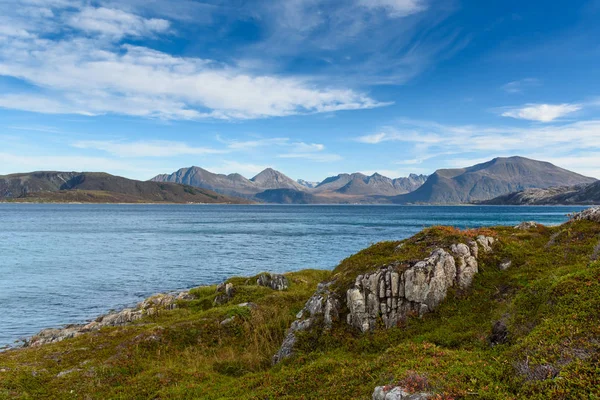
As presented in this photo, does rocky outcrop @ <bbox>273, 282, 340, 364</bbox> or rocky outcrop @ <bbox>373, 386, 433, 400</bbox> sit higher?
rocky outcrop @ <bbox>373, 386, 433, 400</bbox>

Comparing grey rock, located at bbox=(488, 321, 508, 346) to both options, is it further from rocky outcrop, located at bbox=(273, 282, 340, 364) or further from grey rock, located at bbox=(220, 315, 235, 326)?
grey rock, located at bbox=(220, 315, 235, 326)

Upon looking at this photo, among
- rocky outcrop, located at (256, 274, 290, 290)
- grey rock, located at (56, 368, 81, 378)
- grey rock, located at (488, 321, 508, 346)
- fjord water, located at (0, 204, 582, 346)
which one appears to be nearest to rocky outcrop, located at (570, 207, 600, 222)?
grey rock, located at (488, 321, 508, 346)

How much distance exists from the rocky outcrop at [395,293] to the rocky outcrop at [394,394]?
8538 millimetres

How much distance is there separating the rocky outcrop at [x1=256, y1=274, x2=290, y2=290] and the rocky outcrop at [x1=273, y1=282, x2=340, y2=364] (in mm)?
13329

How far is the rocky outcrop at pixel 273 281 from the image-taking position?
3669cm

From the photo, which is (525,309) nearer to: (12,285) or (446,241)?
(446,241)

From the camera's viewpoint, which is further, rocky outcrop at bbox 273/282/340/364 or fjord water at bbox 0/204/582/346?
fjord water at bbox 0/204/582/346

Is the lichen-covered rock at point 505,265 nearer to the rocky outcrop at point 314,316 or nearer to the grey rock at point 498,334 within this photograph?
the grey rock at point 498,334

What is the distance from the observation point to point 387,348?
58.1 ft

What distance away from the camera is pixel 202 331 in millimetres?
25109

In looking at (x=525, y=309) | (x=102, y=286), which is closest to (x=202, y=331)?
(x=525, y=309)

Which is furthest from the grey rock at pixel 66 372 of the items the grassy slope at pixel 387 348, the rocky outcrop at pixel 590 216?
the rocky outcrop at pixel 590 216

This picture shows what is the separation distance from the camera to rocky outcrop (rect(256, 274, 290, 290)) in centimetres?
3669

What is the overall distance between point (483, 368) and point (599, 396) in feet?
12.9
